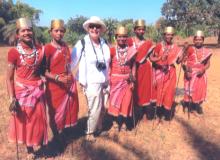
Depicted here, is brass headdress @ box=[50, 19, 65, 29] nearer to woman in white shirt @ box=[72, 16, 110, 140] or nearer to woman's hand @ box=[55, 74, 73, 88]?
woman in white shirt @ box=[72, 16, 110, 140]

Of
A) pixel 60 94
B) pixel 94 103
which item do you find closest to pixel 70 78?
pixel 60 94

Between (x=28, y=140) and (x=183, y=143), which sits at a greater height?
(x=28, y=140)

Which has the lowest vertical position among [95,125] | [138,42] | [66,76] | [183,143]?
[183,143]

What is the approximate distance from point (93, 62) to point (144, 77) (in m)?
1.44

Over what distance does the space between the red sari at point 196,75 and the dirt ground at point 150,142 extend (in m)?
0.54

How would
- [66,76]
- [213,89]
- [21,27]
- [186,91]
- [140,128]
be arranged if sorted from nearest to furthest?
[21,27] < [66,76] < [140,128] < [186,91] < [213,89]

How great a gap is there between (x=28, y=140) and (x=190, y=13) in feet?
103

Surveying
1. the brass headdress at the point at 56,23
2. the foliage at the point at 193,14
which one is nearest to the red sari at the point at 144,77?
the brass headdress at the point at 56,23

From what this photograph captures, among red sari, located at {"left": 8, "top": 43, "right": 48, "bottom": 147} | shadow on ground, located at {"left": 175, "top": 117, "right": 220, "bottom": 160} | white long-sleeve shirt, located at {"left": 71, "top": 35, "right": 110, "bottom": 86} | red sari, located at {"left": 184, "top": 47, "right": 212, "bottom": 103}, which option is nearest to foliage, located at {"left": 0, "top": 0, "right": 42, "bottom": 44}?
red sari, located at {"left": 184, "top": 47, "right": 212, "bottom": 103}

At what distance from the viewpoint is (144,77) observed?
7.42 metres

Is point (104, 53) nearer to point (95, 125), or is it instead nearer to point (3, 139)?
point (95, 125)

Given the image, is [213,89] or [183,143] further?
[213,89]

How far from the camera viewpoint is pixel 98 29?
636 cm

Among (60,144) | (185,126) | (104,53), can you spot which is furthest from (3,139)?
(185,126)
